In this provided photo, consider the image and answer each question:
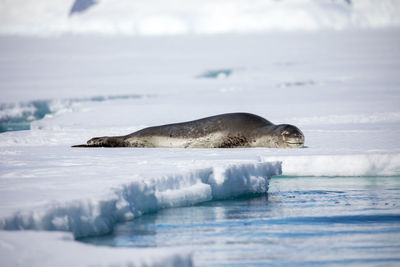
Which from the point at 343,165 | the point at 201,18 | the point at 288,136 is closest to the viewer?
the point at 343,165

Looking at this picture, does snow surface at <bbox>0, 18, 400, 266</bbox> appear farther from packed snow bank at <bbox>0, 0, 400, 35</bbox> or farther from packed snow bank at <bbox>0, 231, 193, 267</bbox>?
packed snow bank at <bbox>0, 0, 400, 35</bbox>

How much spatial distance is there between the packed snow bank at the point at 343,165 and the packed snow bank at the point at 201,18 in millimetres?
20588

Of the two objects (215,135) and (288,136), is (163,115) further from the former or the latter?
(288,136)

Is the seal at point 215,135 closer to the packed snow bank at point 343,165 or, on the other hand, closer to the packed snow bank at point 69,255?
the packed snow bank at point 343,165

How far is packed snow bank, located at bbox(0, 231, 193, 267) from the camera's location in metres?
2.37

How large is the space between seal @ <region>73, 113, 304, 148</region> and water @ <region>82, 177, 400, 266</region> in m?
2.04

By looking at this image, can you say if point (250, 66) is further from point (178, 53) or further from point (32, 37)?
point (32, 37)

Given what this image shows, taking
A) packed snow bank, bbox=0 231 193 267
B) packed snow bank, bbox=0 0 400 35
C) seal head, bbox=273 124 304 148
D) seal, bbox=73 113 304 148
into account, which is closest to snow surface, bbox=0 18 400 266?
packed snow bank, bbox=0 231 193 267

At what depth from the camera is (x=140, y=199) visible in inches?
160

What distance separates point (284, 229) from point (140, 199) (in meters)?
0.93

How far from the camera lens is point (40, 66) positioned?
20.6m

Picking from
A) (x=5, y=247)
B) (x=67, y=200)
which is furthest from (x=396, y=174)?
(x=5, y=247)

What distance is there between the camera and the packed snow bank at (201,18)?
84.5 ft

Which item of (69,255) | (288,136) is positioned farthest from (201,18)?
(69,255)
